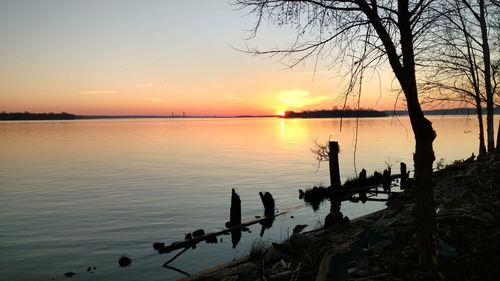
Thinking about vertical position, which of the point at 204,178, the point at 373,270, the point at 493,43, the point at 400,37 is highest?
the point at 493,43

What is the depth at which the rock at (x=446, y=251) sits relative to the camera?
712 centimetres

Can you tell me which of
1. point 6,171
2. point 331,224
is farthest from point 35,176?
point 331,224

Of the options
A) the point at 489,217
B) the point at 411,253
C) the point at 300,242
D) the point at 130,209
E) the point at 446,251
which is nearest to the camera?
the point at 446,251

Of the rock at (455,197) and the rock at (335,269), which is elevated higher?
the rock at (455,197)

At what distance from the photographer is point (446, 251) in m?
7.17

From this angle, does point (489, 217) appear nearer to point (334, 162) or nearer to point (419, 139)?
point (419, 139)

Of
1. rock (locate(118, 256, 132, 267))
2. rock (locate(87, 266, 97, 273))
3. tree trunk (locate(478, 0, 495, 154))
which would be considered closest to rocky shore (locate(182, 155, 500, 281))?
rock (locate(118, 256, 132, 267))

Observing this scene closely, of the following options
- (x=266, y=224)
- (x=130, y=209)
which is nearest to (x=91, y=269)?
(x=266, y=224)

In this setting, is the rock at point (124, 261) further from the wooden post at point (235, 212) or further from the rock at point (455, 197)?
the rock at point (455, 197)

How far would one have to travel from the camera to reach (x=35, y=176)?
45.1m

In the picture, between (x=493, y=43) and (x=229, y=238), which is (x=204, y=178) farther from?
(x=493, y=43)

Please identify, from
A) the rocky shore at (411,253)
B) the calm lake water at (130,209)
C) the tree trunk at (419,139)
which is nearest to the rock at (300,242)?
the rocky shore at (411,253)

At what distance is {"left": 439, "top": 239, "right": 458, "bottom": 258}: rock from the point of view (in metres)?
7.12

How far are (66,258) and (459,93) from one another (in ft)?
73.8
